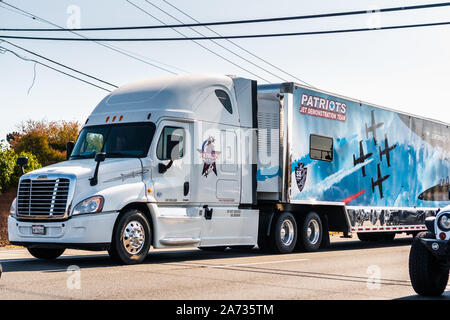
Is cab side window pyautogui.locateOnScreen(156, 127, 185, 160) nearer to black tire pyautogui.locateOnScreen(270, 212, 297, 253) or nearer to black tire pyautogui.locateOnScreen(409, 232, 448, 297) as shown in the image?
black tire pyautogui.locateOnScreen(270, 212, 297, 253)

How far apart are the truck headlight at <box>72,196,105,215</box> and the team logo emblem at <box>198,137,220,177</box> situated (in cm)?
284

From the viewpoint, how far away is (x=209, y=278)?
10148mm

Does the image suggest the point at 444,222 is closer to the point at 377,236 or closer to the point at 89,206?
the point at 89,206

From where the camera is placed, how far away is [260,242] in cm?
1590

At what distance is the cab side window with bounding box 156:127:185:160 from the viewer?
42.8ft

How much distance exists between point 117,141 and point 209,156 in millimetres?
2048

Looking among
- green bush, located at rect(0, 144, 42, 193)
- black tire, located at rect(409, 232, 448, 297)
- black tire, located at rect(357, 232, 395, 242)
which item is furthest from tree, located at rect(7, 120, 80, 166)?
black tire, located at rect(409, 232, 448, 297)

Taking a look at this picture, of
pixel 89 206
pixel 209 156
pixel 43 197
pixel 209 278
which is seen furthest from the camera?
pixel 209 156

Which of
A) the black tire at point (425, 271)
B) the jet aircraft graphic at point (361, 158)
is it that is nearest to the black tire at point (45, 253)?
the black tire at point (425, 271)

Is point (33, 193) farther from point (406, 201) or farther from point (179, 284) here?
point (406, 201)

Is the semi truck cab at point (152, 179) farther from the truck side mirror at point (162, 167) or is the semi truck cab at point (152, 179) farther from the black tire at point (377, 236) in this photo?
the black tire at point (377, 236)

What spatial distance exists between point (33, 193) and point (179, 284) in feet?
14.0

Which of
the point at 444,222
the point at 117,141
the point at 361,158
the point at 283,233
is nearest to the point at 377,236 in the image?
the point at 361,158

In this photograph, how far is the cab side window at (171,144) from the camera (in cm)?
1305
